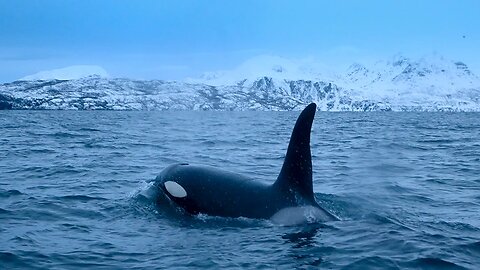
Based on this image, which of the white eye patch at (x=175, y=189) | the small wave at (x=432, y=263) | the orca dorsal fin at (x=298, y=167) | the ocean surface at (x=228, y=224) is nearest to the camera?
the small wave at (x=432, y=263)

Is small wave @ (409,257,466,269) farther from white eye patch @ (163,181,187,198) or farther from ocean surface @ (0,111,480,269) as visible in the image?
white eye patch @ (163,181,187,198)

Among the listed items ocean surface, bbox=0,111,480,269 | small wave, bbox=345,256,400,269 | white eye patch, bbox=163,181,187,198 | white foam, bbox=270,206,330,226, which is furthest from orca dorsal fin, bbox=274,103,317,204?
white eye patch, bbox=163,181,187,198

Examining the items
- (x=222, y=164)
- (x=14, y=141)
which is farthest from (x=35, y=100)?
(x=222, y=164)

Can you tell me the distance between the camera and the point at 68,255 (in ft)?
25.2

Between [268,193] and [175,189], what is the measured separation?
231cm

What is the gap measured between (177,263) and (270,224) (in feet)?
7.54

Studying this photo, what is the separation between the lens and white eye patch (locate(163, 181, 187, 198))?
1074 centimetres

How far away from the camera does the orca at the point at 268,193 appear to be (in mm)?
9148

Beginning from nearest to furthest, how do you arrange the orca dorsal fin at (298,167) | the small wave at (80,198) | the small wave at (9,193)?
the orca dorsal fin at (298,167), the small wave at (80,198), the small wave at (9,193)

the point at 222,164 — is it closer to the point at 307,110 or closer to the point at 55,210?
the point at 55,210

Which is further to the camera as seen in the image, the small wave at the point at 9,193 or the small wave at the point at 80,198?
the small wave at the point at 9,193

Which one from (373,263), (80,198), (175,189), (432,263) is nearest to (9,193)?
(80,198)

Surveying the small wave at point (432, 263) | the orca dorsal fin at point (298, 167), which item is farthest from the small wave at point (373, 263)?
the orca dorsal fin at point (298, 167)

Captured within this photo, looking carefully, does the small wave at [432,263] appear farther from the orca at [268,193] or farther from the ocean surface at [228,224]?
the orca at [268,193]
